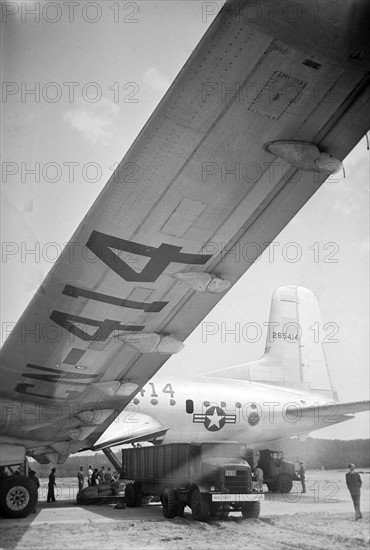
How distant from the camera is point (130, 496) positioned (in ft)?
52.0

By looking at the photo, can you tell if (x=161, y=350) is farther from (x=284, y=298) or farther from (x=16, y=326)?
(x=284, y=298)

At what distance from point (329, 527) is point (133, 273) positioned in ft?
24.7

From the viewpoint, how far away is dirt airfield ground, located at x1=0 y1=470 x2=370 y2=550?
9133 millimetres

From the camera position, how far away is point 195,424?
2083cm

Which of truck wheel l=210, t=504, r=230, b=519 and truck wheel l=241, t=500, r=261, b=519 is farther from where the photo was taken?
truck wheel l=241, t=500, r=261, b=519

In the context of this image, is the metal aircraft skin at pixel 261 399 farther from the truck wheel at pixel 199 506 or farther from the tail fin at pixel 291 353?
the truck wheel at pixel 199 506

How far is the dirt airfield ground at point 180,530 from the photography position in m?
9.13

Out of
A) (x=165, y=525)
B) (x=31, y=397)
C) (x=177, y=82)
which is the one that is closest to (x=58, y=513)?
(x=165, y=525)

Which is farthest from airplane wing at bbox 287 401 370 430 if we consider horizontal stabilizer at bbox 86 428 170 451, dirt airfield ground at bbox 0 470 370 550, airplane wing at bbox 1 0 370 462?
airplane wing at bbox 1 0 370 462

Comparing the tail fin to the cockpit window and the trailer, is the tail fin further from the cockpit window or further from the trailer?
the trailer

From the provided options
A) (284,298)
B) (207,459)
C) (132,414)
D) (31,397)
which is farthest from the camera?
(284,298)

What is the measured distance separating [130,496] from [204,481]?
4231 millimetres

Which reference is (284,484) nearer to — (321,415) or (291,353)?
(321,415)

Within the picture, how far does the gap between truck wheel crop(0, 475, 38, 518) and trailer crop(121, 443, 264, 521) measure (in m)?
3.21
